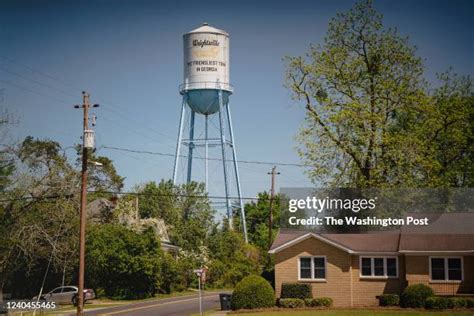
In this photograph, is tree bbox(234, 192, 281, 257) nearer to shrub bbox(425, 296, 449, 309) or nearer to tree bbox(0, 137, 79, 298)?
tree bbox(0, 137, 79, 298)

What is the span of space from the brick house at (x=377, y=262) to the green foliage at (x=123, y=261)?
13.7 m

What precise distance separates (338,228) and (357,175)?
3.14 m

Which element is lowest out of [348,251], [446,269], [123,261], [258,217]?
[446,269]

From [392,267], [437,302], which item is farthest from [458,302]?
[392,267]

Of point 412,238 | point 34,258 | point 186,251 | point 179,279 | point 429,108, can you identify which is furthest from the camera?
point 186,251

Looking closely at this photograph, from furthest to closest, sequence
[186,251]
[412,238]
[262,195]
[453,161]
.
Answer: [262,195] → [186,251] → [453,161] → [412,238]

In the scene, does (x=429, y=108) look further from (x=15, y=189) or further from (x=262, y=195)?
(x=262, y=195)

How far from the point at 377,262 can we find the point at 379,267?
0.27 meters

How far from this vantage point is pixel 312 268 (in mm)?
40312

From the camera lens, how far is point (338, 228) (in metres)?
42.8

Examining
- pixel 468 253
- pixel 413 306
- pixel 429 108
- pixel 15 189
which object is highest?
pixel 429 108

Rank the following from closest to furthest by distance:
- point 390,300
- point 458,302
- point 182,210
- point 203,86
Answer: point 458,302, point 390,300, point 203,86, point 182,210

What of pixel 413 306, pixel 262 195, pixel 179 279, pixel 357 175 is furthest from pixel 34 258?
pixel 262 195

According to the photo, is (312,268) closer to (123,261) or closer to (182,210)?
(123,261)
